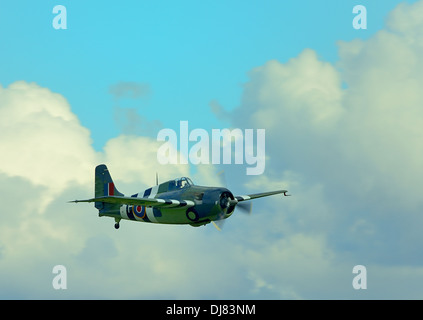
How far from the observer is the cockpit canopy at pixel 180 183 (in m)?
52.0

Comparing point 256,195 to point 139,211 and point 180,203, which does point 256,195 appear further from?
point 139,211

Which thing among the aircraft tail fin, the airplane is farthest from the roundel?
the aircraft tail fin

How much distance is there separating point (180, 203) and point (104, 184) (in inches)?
502

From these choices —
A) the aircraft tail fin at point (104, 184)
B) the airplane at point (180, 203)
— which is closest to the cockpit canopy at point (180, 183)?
the airplane at point (180, 203)

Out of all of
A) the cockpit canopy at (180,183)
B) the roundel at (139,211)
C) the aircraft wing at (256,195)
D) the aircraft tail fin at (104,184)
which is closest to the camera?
the cockpit canopy at (180,183)

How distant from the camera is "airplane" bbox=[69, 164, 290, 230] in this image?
161 feet

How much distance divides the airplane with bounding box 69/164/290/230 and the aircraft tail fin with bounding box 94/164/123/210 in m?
2.93

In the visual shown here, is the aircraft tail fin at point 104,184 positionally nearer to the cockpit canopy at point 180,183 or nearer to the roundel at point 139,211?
the roundel at point 139,211

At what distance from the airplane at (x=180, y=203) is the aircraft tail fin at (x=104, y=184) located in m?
2.93

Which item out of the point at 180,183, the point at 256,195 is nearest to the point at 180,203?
the point at 180,183

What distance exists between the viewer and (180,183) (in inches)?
2058
